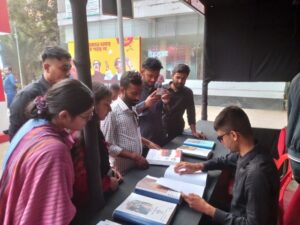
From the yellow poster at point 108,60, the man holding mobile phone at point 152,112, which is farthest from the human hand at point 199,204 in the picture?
the yellow poster at point 108,60

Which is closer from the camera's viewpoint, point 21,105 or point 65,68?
point 21,105

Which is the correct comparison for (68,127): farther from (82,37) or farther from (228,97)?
(228,97)

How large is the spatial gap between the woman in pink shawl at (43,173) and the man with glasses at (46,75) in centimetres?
89

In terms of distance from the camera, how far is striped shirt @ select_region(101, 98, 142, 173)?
1571 millimetres

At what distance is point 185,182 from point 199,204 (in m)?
0.22

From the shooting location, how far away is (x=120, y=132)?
1618mm

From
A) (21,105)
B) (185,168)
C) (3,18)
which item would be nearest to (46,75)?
(21,105)

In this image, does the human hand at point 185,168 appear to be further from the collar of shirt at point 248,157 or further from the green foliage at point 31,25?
the green foliage at point 31,25

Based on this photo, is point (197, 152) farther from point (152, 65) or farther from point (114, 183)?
point (152, 65)

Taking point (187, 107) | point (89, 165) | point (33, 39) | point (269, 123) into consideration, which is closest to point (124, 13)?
point (187, 107)

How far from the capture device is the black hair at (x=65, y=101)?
0.89 metres

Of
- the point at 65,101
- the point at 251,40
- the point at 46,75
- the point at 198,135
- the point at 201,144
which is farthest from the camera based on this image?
the point at 251,40

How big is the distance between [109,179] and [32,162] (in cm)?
60

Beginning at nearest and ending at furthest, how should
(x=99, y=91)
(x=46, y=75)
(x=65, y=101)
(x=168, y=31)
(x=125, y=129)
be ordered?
(x=65, y=101)
(x=99, y=91)
(x=125, y=129)
(x=46, y=75)
(x=168, y=31)
